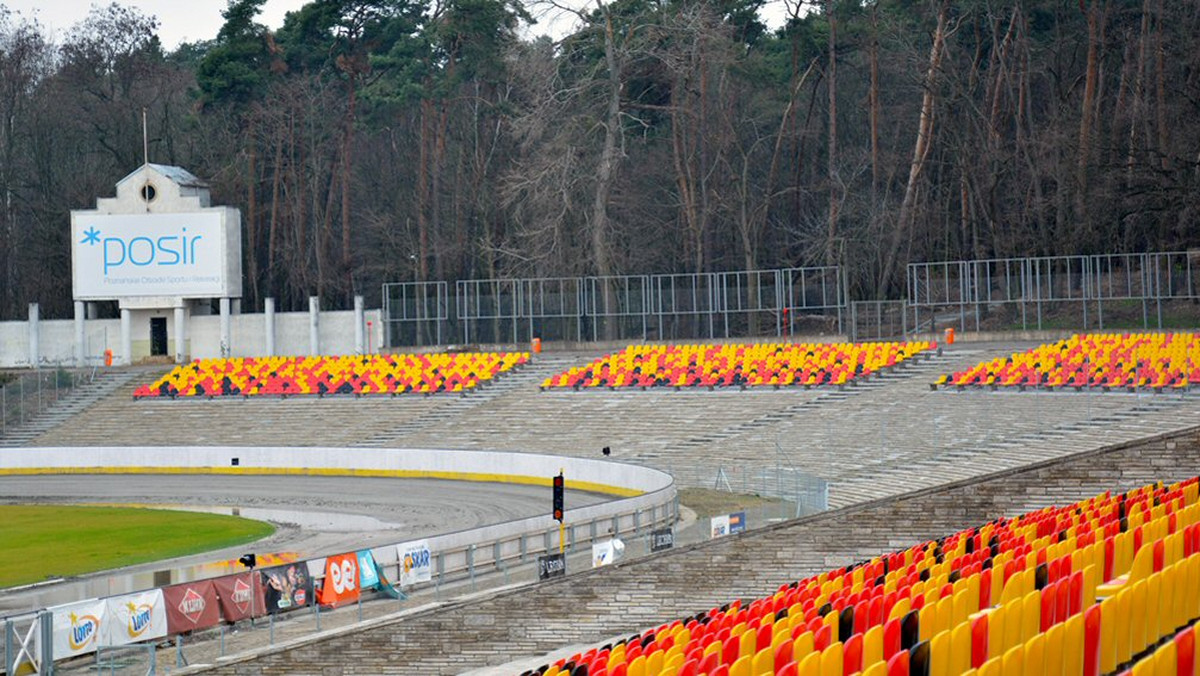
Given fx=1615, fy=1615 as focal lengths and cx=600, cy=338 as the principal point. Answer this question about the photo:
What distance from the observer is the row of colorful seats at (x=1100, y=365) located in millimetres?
39781

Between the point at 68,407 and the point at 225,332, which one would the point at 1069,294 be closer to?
the point at 225,332

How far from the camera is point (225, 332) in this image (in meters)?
62.9

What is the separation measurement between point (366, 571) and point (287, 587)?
178 cm

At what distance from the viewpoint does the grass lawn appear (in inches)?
1214

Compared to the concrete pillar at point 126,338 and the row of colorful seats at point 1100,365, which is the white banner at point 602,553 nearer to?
the row of colorful seats at point 1100,365

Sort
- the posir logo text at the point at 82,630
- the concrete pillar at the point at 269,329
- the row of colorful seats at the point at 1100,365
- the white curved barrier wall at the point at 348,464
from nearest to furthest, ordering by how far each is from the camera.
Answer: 1. the posir logo text at the point at 82,630
2. the row of colorful seats at the point at 1100,365
3. the white curved barrier wall at the point at 348,464
4. the concrete pillar at the point at 269,329

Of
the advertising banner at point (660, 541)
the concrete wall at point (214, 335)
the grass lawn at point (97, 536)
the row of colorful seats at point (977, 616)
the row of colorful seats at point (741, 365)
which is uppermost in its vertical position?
the concrete wall at point (214, 335)

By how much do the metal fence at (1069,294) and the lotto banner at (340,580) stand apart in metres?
30.2

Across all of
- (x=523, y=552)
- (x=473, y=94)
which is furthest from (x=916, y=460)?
(x=473, y=94)

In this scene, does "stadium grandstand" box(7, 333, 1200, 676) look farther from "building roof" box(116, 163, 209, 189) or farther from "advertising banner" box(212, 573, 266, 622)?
"building roof" box(116, 163, 209, 189)

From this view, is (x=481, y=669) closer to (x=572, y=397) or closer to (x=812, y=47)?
(x=572, y=397)

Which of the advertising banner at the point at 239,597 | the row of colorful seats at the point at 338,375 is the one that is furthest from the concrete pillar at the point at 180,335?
the advertising banner at the point at 239,597

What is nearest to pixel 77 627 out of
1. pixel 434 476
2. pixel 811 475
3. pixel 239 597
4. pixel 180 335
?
pixel 239 597

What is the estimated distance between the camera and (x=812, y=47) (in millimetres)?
70938
